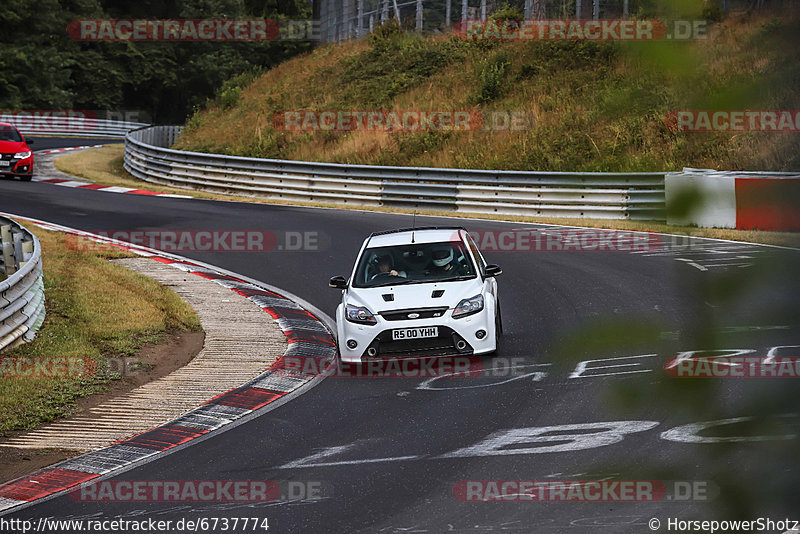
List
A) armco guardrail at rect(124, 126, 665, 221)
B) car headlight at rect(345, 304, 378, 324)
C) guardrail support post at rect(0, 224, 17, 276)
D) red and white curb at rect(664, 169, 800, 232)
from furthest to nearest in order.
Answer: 1. armco guardrail at rect(124, 126, 665, 221)
2. guardrail support post at rect(0, 224, 17, 276)
3. car headlight at rect(345, 304, 378, 324)
4. red and white curb at rect(664, 169, 800, 232)

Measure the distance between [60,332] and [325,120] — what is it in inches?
981

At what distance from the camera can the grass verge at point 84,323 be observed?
1038cm

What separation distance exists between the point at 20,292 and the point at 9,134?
68.8 ft

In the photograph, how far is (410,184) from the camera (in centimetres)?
2662

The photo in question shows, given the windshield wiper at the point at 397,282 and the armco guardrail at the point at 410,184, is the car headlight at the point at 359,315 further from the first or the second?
the armco guardrail at the point at 410,184

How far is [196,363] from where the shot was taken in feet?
40.5

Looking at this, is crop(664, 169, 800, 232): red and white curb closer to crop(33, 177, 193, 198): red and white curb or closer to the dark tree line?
crop(33, 177, 193, 198): red and white curb

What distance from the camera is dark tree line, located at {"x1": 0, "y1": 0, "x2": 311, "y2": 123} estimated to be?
59.2 metres

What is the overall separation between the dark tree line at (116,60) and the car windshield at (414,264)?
42.2 m

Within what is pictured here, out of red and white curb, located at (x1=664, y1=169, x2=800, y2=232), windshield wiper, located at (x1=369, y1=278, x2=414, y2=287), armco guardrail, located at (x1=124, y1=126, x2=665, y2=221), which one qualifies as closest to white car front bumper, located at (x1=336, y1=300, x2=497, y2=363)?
windshield wiper, located at (x1=369, y1=278, x2=414, y2=287)

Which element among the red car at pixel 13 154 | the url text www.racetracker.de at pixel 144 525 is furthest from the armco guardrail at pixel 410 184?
the url text www.racetracker.de at pixel 144 525

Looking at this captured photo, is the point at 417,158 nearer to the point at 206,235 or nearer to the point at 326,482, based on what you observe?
the point at 206,235

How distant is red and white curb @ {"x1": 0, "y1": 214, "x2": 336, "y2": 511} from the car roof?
4.93ft

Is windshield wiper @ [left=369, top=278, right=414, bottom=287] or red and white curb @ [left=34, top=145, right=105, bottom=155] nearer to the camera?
windshield wiper @ [left=369, top=278, right=414, bottom=287]
